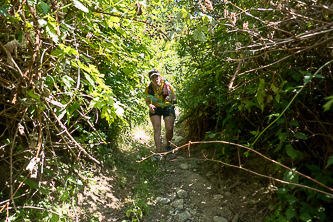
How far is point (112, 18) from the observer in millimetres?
2371

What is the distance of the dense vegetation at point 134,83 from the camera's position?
182 cm

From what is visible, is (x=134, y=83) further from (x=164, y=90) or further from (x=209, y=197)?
(x=209, y=197)

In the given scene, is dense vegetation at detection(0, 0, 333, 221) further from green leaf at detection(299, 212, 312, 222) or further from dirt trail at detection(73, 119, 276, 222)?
dirt trail at detection(73, 119, 276, 222)

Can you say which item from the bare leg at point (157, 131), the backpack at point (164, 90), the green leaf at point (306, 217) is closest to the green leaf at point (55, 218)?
the green leaf at point (306, 217)

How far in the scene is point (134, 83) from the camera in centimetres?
402

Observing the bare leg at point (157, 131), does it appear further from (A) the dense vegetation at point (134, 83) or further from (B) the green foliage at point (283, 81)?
(B) the green foliage at point (283, 81)

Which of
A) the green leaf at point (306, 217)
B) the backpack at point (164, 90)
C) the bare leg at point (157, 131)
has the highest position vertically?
the backpack at point (164, 90)

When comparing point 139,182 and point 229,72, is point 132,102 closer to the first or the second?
point 139,182

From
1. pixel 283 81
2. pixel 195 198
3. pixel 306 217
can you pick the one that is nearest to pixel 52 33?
pixel 283 81

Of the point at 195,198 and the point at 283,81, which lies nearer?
the point at 283,81

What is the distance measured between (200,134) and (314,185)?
271 cm

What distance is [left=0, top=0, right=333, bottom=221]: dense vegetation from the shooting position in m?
1.82

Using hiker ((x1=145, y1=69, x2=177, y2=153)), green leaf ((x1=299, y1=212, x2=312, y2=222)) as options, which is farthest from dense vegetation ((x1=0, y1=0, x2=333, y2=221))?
hiker ((x1=145, y1=69, x2=177, y2=153))

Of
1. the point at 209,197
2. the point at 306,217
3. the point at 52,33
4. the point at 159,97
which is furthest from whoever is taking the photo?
the point at 159,97
